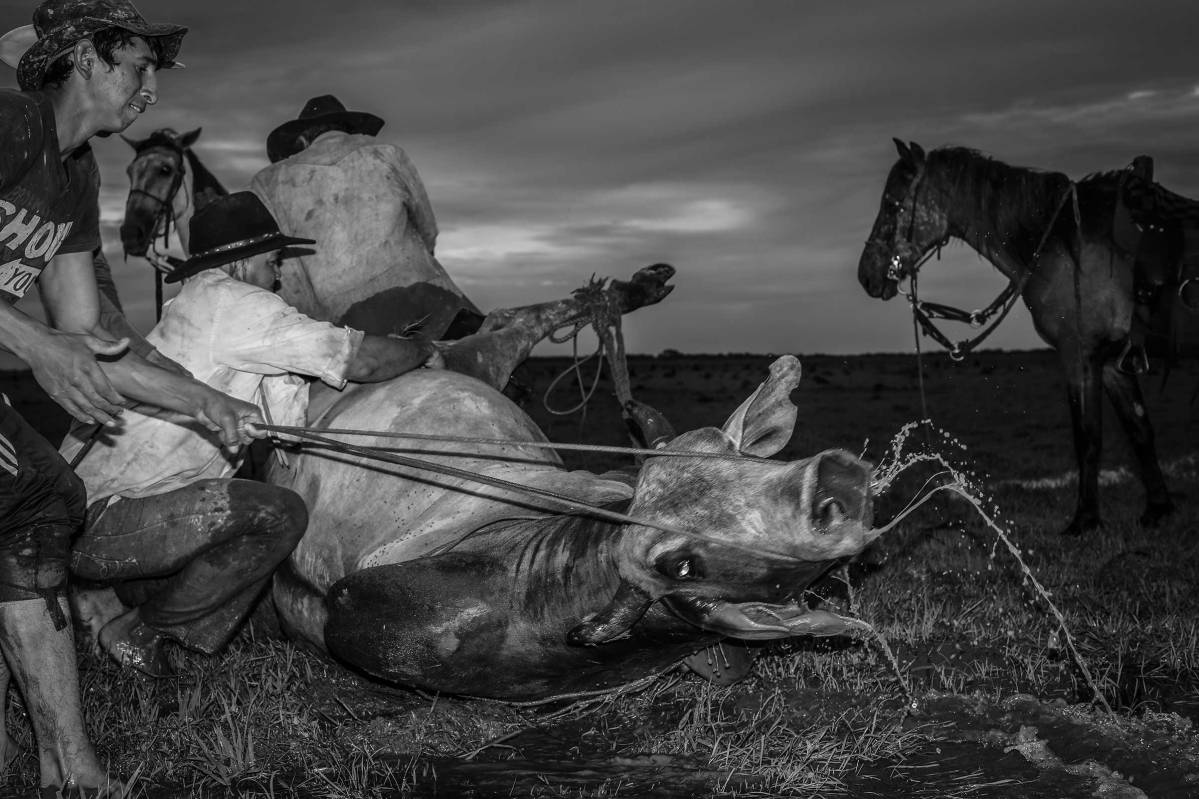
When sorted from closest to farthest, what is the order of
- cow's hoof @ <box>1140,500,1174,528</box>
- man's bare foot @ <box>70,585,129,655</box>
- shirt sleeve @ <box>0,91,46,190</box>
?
shirt sleeve @ <box>0,91,46,190</box>, man's bare foot @ <box>70,585,129,655</box>, cow's hoof @ <box>1140,500,1174,528</box>

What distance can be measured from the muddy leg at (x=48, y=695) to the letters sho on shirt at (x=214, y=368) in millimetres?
883

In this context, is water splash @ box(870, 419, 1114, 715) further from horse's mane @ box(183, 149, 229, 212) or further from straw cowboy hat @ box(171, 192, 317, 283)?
horse's mane @ box(183, 149, 229, 212)

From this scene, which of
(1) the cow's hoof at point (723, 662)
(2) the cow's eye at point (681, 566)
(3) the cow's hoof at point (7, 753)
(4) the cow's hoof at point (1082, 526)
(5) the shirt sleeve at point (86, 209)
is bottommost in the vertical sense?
(4) the cow's hoof at point (1082, 526)

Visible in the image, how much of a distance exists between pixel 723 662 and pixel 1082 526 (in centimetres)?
493

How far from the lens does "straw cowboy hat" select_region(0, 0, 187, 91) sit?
11.6 ft

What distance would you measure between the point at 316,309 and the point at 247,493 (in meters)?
1.43

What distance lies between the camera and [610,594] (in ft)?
10.3

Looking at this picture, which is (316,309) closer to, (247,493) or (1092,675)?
(247,493)

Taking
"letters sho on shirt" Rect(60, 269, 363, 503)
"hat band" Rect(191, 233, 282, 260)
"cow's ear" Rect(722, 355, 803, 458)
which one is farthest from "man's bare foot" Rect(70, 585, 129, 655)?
"cow's ear" Rect(722, 355, 803, 458)

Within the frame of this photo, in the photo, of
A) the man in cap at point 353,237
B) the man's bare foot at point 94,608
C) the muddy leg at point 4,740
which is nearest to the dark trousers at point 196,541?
the man's bare foot at point 94,608

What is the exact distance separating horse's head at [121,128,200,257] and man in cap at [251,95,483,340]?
4.23 metres

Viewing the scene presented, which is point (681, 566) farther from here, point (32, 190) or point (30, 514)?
point (32, 190)

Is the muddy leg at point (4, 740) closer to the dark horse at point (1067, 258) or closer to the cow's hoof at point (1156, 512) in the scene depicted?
the dark horse at point (1067, 258)

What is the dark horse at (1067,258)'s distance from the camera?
8812mm
